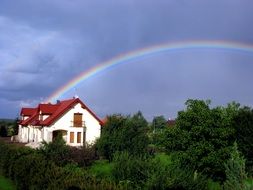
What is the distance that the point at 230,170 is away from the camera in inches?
459

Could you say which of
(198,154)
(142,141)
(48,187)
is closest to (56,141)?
(142,141)

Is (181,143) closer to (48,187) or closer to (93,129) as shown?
(48,187)

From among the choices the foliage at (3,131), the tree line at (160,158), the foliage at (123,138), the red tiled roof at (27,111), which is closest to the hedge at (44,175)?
the tree line at (160,158)

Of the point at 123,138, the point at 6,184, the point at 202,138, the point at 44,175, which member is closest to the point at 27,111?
the point at 123,138

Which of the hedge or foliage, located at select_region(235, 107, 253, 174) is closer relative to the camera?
the hedge

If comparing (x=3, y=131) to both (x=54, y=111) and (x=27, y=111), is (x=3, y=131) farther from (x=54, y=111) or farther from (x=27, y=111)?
(x=54, y=111)

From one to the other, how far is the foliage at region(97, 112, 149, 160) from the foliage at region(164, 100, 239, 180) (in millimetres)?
10877

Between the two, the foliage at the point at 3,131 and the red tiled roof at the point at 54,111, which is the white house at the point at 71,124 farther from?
the foliage at the point at 3,131

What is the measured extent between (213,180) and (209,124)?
3.44 meters

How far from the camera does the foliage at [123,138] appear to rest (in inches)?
1532

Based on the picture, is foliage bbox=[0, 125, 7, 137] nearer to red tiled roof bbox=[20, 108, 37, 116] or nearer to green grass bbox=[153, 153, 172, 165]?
red tiled roof bbox=[20, 108, 37, 116]

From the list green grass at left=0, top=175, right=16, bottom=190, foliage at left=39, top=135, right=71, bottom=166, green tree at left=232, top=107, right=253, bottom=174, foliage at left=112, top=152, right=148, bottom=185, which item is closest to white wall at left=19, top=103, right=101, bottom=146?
foliage at left=39, top=135, right=71, bottom=166

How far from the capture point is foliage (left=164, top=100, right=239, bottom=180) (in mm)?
26438

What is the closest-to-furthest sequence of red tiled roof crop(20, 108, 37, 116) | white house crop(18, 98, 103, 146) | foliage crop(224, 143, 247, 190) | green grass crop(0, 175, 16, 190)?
foliage crop(224, 143, 247, 190)
green grass crop(0, 175, 16, 190)
white house crop(18, 98, 103, 146)
red tiled roof crop(20, 108, 37, 116)
